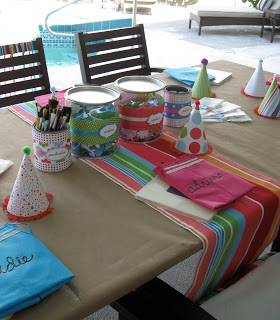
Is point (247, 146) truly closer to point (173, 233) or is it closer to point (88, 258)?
point (173, 233)

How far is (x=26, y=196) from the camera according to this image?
86cm

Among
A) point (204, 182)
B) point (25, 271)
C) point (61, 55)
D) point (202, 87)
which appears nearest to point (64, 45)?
point (61, 55)

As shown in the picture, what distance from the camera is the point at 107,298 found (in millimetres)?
691

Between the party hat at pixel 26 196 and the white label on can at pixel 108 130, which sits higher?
the white label on can at pixel 108 130

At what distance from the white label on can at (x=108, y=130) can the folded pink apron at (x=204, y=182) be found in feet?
0.51

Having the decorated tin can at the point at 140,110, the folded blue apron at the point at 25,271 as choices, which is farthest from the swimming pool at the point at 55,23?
the folded blue apron at the point at 25,271

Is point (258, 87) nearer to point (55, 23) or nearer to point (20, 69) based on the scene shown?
point (20, 69)

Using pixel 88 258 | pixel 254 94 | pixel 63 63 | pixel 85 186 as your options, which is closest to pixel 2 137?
pixel 85 186

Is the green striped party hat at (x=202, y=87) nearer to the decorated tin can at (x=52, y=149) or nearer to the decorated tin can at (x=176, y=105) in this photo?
the decorated tin can at (x=176, y=105)

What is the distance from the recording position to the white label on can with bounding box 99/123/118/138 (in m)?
1.06

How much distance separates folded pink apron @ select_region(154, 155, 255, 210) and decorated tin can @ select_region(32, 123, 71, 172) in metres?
0.24

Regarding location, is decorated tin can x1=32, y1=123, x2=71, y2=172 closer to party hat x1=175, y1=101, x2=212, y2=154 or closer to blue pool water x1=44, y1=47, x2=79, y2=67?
party hat x1=175, y1=101, x2=212, y2=154

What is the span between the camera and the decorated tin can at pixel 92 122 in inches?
41.1

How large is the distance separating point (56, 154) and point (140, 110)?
0.28 metres
